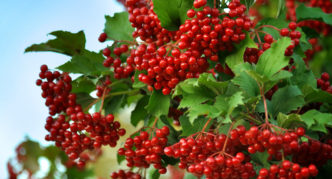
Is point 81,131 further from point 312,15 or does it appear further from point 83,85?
point 312,15

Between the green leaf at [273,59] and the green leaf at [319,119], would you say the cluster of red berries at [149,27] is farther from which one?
the green leaf at [319,119]

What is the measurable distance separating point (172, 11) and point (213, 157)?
1.21 feet

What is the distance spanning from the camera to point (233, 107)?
0.78 metres

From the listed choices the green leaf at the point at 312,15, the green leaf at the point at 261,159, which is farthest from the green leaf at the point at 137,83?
the green leaf at the point at 312,15

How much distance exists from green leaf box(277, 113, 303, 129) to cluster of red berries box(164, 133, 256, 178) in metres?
0.10

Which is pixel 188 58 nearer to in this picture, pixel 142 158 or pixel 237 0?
pixel 237 0

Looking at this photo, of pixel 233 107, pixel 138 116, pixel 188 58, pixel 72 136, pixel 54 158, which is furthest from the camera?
pixel 54 158

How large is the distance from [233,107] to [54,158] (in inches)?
57.1

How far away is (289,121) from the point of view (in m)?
0.84

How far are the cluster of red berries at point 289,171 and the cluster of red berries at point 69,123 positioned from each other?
0.41 metres

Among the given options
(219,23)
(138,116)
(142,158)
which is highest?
(219,23)

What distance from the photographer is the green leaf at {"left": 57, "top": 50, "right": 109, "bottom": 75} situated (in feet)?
3.58

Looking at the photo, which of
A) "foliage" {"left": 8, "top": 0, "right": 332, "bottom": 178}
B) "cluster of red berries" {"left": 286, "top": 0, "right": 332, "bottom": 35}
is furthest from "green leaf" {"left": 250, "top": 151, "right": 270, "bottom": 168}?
"cluster of red berries" {"left": 286, "top": 0, "right": 332, "bottom": 35}

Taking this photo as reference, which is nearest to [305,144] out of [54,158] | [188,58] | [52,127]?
[188,58]
